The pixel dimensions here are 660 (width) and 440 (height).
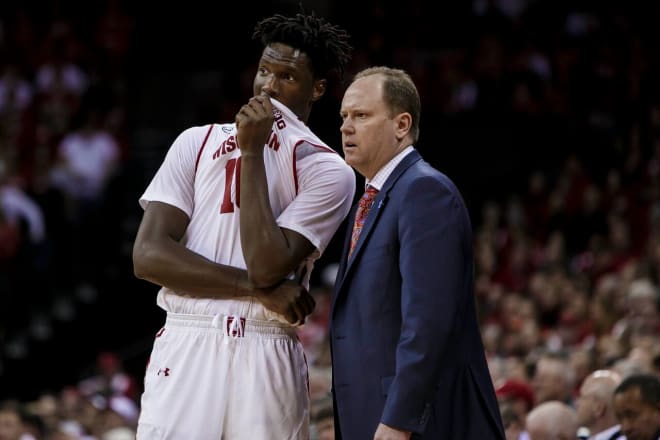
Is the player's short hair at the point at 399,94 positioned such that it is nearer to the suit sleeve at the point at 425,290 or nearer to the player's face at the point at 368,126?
the player's face at the point at 368,126

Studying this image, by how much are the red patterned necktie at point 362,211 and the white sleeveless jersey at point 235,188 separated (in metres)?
0.20

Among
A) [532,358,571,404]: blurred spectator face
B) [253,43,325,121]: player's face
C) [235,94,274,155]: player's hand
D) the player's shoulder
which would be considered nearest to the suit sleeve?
[235,94,274,155]: player's hand

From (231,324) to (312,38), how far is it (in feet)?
3.98

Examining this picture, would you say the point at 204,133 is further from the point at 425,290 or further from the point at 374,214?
the point at 425,290

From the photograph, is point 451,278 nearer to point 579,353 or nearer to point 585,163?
point 579,353

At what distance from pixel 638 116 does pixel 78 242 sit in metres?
7.22

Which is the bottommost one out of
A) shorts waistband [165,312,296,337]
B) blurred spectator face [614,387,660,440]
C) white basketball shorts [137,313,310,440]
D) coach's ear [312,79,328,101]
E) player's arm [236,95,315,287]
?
blurred spectator face [614,387,660,440]

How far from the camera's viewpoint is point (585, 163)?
15148mm

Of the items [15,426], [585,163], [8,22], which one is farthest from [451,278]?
[8,22]

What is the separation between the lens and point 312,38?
4.93 m

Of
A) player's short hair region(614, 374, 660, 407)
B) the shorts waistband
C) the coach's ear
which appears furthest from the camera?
player's short hair region(614, 374, 660, 407)

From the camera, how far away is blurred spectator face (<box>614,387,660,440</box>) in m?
6.22

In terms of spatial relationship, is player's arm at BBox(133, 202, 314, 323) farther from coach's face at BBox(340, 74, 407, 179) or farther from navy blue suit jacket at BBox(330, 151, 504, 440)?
coach's face at BBox(340, 74, 407, 179)

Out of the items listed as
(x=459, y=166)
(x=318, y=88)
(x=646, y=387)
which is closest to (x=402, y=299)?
(x=318, y=88)
